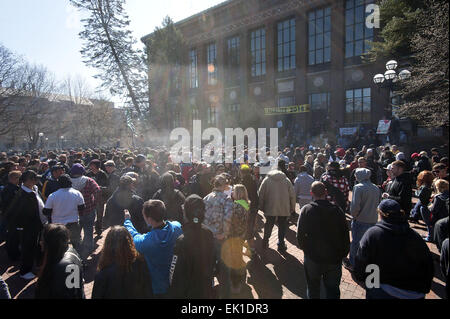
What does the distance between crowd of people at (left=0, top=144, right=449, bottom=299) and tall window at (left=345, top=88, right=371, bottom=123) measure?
1629cm

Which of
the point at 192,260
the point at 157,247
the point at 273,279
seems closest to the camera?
the point at 192,260

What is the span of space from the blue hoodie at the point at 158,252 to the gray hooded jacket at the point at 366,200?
3329 mm

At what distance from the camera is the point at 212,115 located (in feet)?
102

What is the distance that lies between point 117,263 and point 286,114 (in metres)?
24.1

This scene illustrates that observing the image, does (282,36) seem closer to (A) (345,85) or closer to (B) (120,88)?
(A) (345,85)

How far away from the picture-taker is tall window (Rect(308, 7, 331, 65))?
856 inches

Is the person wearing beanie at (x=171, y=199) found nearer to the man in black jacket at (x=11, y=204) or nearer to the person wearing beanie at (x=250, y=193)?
the person wearing beanie at (x=250, y=193)

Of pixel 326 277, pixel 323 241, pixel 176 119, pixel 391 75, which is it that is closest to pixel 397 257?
pixel 323 241

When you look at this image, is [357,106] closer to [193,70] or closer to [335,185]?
[335,185]

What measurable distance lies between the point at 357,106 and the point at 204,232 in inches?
865

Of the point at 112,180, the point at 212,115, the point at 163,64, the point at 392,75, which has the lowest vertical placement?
the point at 112,180

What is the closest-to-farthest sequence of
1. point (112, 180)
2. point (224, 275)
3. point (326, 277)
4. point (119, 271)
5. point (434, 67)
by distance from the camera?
1. point (119, 271)
2. point (326, 277)
3. point (224, 275)
4. point (434, 67)
5. point (112, 180)

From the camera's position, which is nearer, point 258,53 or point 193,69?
point 258,53

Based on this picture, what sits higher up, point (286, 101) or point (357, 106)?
point (286, 101)
